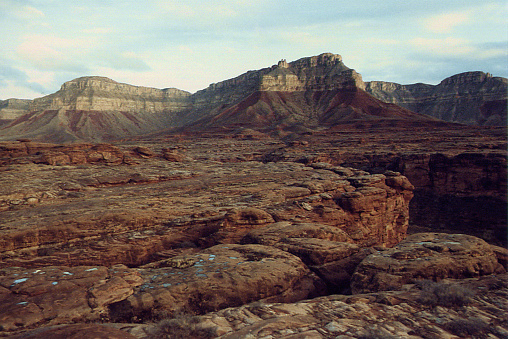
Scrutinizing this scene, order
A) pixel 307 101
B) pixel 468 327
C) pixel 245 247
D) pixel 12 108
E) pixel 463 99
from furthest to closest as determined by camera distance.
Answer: pixel 12 108, pixel 463 99, pixel 307 101, pixel 245 247, pixel 468 327

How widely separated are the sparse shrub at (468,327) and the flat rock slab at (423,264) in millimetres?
2378

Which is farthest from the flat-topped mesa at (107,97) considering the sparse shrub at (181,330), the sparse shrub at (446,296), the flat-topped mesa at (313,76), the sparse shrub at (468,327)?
the sparse shrub at (468,327)

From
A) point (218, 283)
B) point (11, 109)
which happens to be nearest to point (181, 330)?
point (218, 283)

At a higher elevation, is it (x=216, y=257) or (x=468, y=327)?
(x=468, y=327)

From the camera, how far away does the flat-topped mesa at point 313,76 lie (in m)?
107

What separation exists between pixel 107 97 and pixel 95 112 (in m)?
12.5

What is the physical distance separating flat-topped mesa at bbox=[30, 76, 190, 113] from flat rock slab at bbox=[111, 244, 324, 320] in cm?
14103

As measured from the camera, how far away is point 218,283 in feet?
26.8

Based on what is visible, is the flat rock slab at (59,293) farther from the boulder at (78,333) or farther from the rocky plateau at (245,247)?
the boulder at (78,333)

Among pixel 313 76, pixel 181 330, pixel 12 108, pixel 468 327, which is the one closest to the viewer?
pixel 181 330

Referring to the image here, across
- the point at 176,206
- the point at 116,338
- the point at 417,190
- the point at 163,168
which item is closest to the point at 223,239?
the point at 176,206

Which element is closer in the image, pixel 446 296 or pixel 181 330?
pixel 181 330

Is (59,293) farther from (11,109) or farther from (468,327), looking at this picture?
(11,109)

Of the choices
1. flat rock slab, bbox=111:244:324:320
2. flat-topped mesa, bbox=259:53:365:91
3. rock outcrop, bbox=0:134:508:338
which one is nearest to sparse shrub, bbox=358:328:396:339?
rock outcrop, bbox=0:134:508:338
